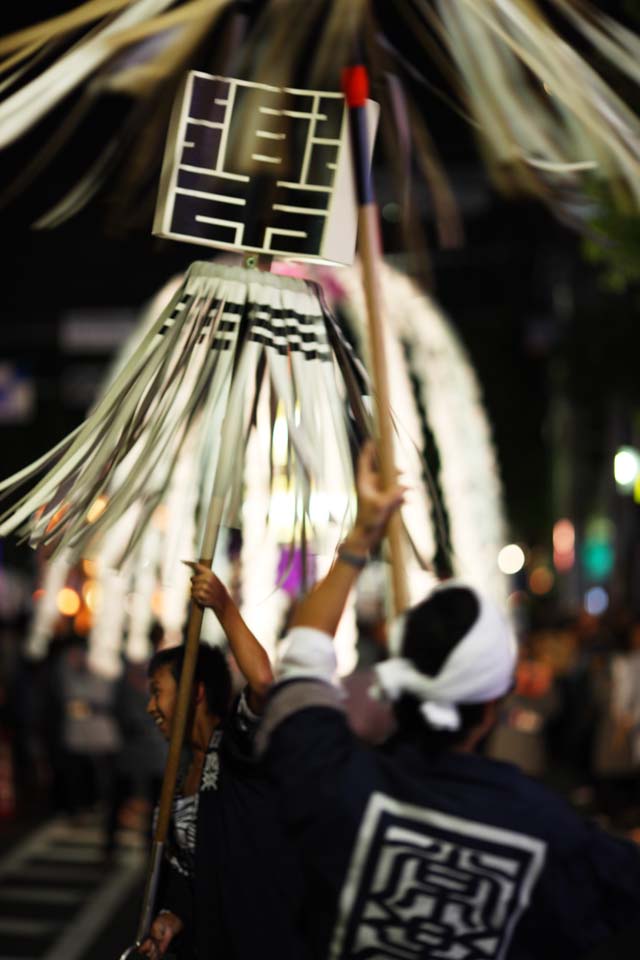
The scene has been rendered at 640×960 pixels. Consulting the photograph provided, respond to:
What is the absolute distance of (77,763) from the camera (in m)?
15.3

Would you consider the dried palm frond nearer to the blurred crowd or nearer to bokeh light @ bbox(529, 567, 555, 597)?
the blurred crowd

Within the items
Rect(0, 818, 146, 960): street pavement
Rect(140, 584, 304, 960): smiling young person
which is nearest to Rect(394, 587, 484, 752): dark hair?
Rect(140, 584, 304, 960): smiling young person

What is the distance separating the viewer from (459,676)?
117 inches

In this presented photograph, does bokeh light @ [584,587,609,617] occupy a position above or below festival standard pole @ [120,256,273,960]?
above

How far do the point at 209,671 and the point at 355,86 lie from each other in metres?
1.59

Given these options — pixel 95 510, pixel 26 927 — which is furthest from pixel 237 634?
pixel 26 927

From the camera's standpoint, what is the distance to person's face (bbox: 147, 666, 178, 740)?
4379 mm

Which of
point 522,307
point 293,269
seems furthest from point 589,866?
point 522,307

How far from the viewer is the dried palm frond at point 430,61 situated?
357 centimetres

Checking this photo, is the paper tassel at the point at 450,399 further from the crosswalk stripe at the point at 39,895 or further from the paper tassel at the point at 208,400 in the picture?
the paper tassel at the point at 208,400

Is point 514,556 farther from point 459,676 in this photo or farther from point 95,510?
point 459,676

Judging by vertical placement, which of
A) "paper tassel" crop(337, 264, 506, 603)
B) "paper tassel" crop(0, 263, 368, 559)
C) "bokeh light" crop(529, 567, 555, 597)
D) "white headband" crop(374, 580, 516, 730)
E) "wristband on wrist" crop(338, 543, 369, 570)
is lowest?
"white headband" crop(374, 580, 516, 730)

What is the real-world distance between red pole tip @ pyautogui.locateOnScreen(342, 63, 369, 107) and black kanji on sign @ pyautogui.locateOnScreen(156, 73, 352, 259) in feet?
0.64

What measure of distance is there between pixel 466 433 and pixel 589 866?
13.1m
